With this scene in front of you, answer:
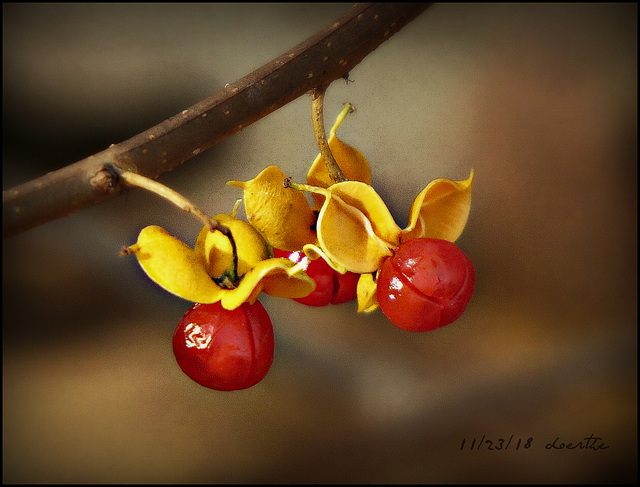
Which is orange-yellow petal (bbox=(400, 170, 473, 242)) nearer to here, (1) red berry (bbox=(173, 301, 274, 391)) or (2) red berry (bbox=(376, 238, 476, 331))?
(2) red berry (bbox=(376, 238, 476, 331))

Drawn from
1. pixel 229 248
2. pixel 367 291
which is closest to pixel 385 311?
pixel 367 291

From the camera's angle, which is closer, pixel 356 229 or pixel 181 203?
pixel 181 203

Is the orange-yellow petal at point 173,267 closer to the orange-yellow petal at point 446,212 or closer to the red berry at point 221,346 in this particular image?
the red berry at point 221,346

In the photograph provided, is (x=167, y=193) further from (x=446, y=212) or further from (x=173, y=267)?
(x=446, y=212)

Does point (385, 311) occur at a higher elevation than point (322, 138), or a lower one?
lower

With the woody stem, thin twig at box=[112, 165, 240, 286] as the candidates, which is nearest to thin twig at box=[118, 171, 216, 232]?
thin twig at box=[112, 165, 240, 286]

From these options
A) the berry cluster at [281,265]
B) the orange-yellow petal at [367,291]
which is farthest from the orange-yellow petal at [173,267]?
the orange-yellow petal at [367,291]
